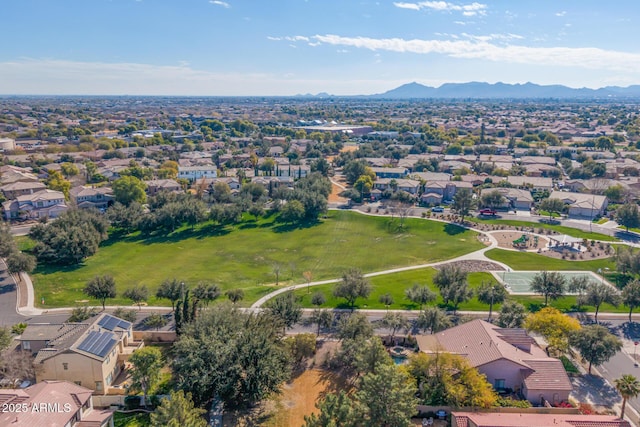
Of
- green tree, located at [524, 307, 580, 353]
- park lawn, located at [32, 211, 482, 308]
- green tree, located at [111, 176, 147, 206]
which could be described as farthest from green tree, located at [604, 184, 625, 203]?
green tree, located at [111, 176, 147, 206]

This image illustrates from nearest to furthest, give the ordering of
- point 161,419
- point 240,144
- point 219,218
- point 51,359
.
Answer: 1. point 161,419
2. point 51,359
3. point 219,218
4. point 240,144

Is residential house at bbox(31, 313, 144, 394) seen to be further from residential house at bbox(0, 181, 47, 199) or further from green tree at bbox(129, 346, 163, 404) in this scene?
residential house at bbox(0, 181, 47, 199)

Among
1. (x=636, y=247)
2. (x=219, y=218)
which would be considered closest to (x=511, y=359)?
(x=636, y=247)

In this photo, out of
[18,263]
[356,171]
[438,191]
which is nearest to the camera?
[18,263]

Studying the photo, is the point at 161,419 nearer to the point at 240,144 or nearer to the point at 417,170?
the point at 417,170

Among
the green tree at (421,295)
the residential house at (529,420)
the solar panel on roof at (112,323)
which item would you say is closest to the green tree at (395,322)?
the green tree at (421,295)

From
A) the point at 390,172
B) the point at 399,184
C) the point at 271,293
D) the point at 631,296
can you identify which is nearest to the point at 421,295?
the point at 271,293

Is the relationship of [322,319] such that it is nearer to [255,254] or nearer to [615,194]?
[255,254]
